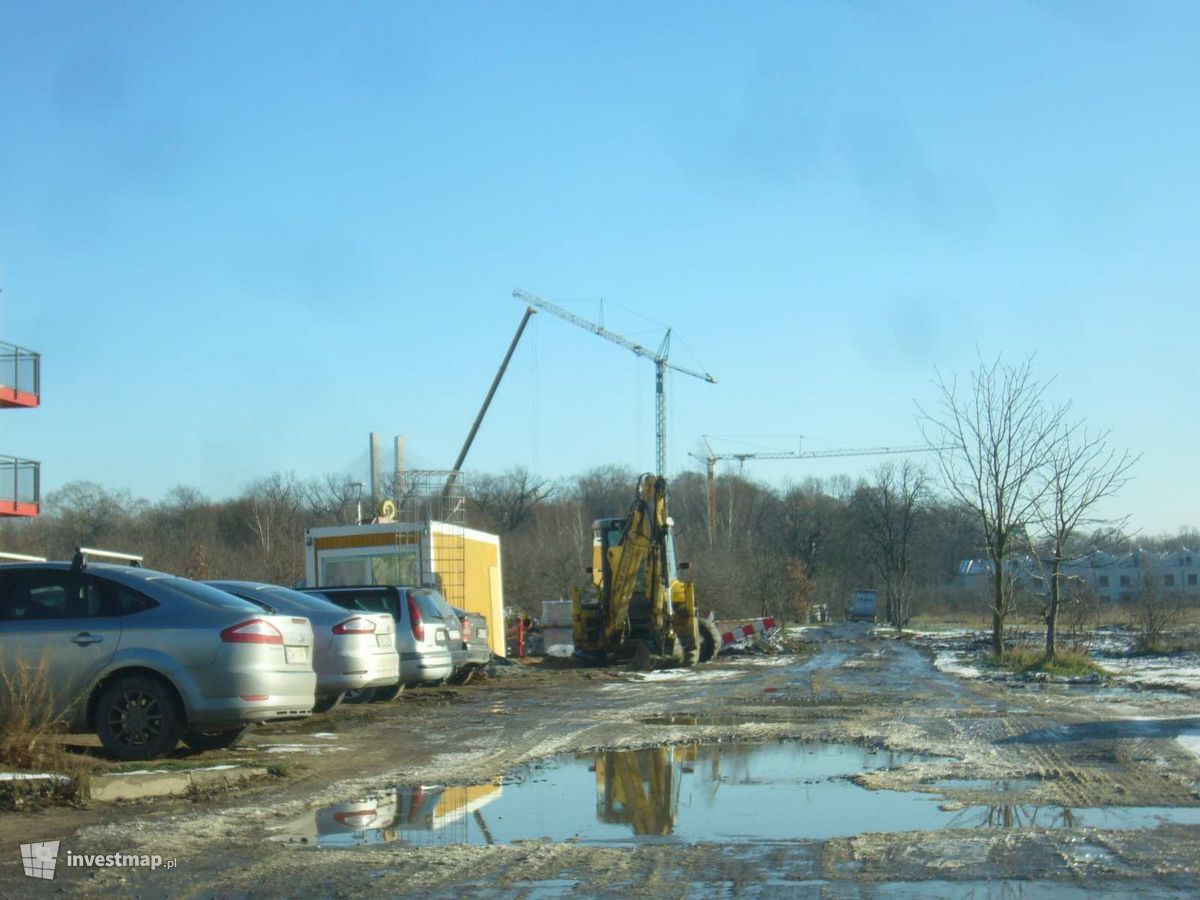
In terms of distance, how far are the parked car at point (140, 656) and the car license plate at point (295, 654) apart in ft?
0.37

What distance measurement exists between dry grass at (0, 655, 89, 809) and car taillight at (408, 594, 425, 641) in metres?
7.65

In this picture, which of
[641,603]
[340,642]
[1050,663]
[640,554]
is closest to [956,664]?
[1050,663]

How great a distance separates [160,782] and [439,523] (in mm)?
18652

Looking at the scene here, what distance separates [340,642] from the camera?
561 inches

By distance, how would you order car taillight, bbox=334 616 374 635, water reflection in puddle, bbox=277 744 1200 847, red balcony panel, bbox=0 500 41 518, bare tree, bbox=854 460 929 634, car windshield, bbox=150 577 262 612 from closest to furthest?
water reflection in puddle, bbox=277 744 1200 847 < car windshield, bbox=150 577 262 612 < car taillight, bbox=334 616 374 635 < red balcony panel, bbox=0 500 41 518 < bare tree, bbox=854 460 929 634

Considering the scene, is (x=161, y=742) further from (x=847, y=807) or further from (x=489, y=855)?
(x=847, y=807)

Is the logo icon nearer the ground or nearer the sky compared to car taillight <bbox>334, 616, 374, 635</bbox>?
nearer the ground

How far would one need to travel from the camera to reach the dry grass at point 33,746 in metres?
8.27

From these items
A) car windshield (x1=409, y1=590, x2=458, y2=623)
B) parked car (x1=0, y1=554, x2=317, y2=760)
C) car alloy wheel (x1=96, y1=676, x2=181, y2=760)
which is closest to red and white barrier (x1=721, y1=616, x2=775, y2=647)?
car windshield (x1=409, y1=590, x2=458, y2=623)

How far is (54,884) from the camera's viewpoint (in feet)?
20.9

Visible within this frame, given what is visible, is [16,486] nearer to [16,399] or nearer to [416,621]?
[16,399]

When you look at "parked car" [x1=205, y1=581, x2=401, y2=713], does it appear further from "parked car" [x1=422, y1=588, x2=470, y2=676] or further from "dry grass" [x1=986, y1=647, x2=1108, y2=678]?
"dry grass" [x1=986, y1=647, x2=1108, y2=678]

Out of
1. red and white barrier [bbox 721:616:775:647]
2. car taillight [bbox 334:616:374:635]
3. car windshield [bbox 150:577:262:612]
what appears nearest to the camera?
car windshield [bbox 150:577:262:612]

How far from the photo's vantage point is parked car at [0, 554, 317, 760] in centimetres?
1018
